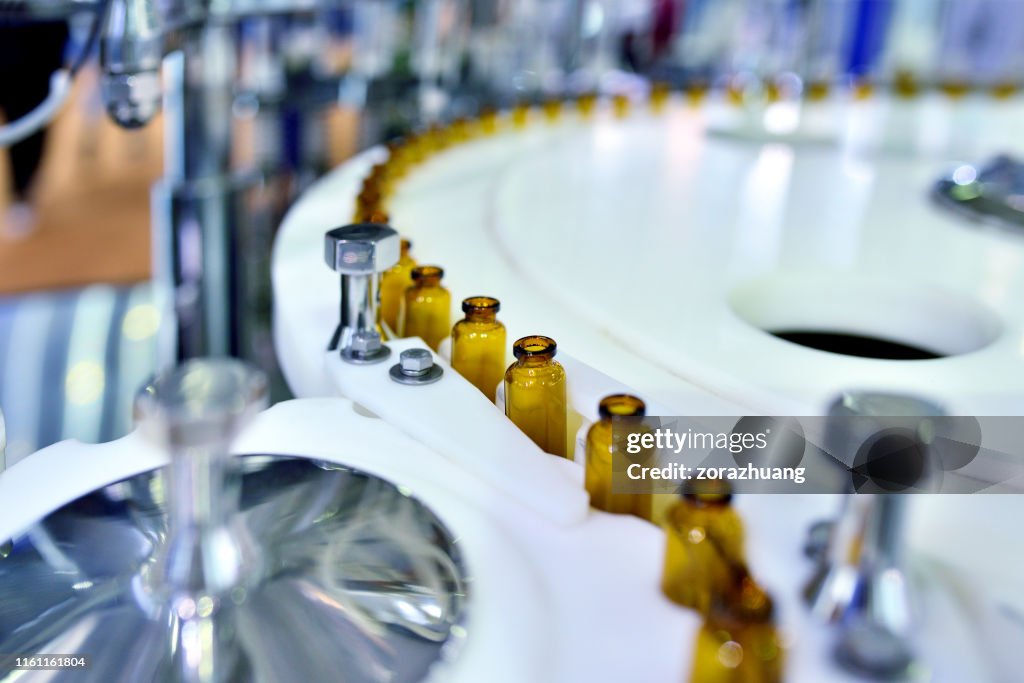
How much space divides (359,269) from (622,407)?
0.84ft

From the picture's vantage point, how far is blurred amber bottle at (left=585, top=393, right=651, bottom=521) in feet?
2.24

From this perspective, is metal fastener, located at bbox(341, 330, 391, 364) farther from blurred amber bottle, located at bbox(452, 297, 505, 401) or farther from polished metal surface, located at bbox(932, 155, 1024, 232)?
polished metal surface, located at bbox(932, 155, 1024, 232)

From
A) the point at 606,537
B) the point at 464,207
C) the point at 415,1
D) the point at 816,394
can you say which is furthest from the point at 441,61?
the point at 606,537

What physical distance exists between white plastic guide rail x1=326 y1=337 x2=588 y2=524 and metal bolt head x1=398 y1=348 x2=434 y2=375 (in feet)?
0.04

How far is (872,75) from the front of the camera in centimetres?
251

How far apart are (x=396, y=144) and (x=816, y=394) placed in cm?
92

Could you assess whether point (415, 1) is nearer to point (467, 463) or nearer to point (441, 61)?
point (441, 61)

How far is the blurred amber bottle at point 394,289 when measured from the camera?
0.99 meters

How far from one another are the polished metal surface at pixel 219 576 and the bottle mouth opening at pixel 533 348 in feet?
0.56

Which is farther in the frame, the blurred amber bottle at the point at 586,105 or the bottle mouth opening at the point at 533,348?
the blurred amber bottle at the point at 586,105

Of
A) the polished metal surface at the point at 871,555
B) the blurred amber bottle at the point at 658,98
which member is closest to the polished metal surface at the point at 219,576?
the polished metal surface at the point at 871,555

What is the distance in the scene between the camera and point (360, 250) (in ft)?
2.64

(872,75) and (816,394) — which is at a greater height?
(872,75)

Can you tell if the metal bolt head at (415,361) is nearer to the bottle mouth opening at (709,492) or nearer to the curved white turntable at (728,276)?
the curved white turntable at (728,276)
